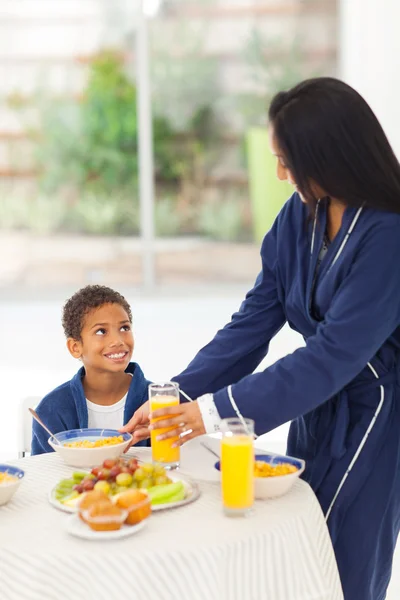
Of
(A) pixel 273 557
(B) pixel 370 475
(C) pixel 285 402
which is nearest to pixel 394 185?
(C) pixel 285 402

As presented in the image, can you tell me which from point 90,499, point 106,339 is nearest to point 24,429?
point 106,339

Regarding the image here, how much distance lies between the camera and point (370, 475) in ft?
6.93

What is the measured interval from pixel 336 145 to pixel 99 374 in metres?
0.99

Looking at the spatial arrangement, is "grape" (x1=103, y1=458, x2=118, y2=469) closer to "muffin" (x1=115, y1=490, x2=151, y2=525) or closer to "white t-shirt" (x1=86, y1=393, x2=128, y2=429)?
"muffin" (x1=115, y1=490, x2=151, y2=525)

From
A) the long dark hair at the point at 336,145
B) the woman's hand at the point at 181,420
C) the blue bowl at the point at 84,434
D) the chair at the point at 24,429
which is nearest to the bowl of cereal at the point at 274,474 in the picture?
the woman's hand at the point at 181,420

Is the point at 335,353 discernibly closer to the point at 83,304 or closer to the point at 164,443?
the point at 164,443

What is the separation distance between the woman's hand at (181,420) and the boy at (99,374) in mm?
565

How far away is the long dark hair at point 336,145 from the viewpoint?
76.3 inches

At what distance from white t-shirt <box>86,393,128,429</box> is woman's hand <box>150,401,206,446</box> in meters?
0.60

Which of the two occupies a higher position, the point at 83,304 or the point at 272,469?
the point at 83,304

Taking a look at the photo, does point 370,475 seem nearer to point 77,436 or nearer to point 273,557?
point 273,557

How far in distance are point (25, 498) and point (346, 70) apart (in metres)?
6.69

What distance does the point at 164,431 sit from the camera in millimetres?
1970

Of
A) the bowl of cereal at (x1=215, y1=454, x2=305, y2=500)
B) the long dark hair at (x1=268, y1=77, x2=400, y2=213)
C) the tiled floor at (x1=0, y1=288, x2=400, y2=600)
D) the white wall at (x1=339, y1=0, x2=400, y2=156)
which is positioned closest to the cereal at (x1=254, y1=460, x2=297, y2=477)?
the bowl of cereal at (x1=215, y1=454, x2=305, y2=500)
